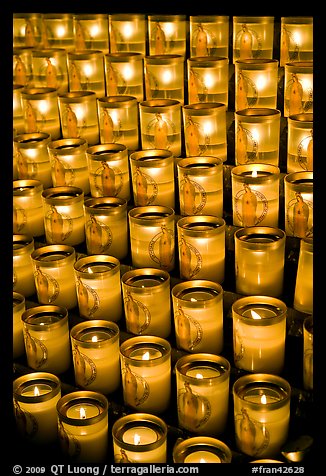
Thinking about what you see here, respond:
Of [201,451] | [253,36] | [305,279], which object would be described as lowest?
[201,451]

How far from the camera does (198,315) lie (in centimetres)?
139

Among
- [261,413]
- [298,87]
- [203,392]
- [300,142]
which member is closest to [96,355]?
[203,392]

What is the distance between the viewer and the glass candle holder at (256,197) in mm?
1477

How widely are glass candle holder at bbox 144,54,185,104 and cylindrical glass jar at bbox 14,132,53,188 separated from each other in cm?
28

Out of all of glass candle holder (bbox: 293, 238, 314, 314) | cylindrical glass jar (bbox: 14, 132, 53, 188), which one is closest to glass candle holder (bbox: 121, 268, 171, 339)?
glass candle holder (bbox: 293, 238, 314, 314)

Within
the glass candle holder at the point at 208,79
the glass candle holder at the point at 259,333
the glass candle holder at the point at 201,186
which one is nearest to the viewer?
the glass candle holder at the point at 259,333

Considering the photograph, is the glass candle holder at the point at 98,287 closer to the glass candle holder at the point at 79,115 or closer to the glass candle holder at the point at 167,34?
the glass candle holder at the point at 79,115

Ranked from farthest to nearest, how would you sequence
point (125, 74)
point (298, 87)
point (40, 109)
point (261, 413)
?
point (40, 109) < point (125, 74) < point (298, 87) < point (261, 413)

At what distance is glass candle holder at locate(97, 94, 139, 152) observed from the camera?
5.68 ft

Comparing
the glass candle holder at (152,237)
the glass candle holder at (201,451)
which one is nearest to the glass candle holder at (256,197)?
the glass candle holder at (152,237)

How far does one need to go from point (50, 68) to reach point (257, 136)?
0.67 meters

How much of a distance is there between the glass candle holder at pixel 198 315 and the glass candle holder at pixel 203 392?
0.06 meters

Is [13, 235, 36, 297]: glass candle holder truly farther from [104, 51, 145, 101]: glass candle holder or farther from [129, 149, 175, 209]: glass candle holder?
[104, 51, 145, 101]: glass candle holder

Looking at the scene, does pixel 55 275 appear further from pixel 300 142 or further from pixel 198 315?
pixel 300 142
